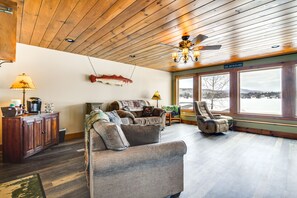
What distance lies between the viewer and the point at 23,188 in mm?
1895

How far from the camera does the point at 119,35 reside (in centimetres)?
305

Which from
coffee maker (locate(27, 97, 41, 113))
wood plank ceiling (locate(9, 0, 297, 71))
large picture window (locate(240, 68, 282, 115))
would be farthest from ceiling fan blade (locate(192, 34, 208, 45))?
large picture window (locate(240, 68, 282, 115))

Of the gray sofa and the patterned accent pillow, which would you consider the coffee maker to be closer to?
the gray sofa

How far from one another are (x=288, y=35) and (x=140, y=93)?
179 inches

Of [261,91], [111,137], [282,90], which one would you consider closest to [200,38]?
[111,137]

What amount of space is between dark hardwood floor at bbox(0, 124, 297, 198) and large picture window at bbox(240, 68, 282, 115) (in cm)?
159

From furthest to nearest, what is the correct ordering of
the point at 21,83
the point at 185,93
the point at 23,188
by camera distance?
the point at 185,93 → the point at 21,83 → the point at 23,188

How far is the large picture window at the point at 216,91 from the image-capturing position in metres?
5.85

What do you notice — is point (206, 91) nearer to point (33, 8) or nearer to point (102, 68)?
point (102, 68)

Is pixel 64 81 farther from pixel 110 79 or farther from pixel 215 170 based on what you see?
pixel 215 170

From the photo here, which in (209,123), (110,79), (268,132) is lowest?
(268,132)

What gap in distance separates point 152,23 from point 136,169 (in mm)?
2266

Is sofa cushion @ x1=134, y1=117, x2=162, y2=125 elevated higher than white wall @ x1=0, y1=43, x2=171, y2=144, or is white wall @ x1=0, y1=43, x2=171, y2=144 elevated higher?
white wall @ x1=0, y1=43, x2=171, y2=144

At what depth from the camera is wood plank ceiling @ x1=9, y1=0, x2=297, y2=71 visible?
2.06 meters
